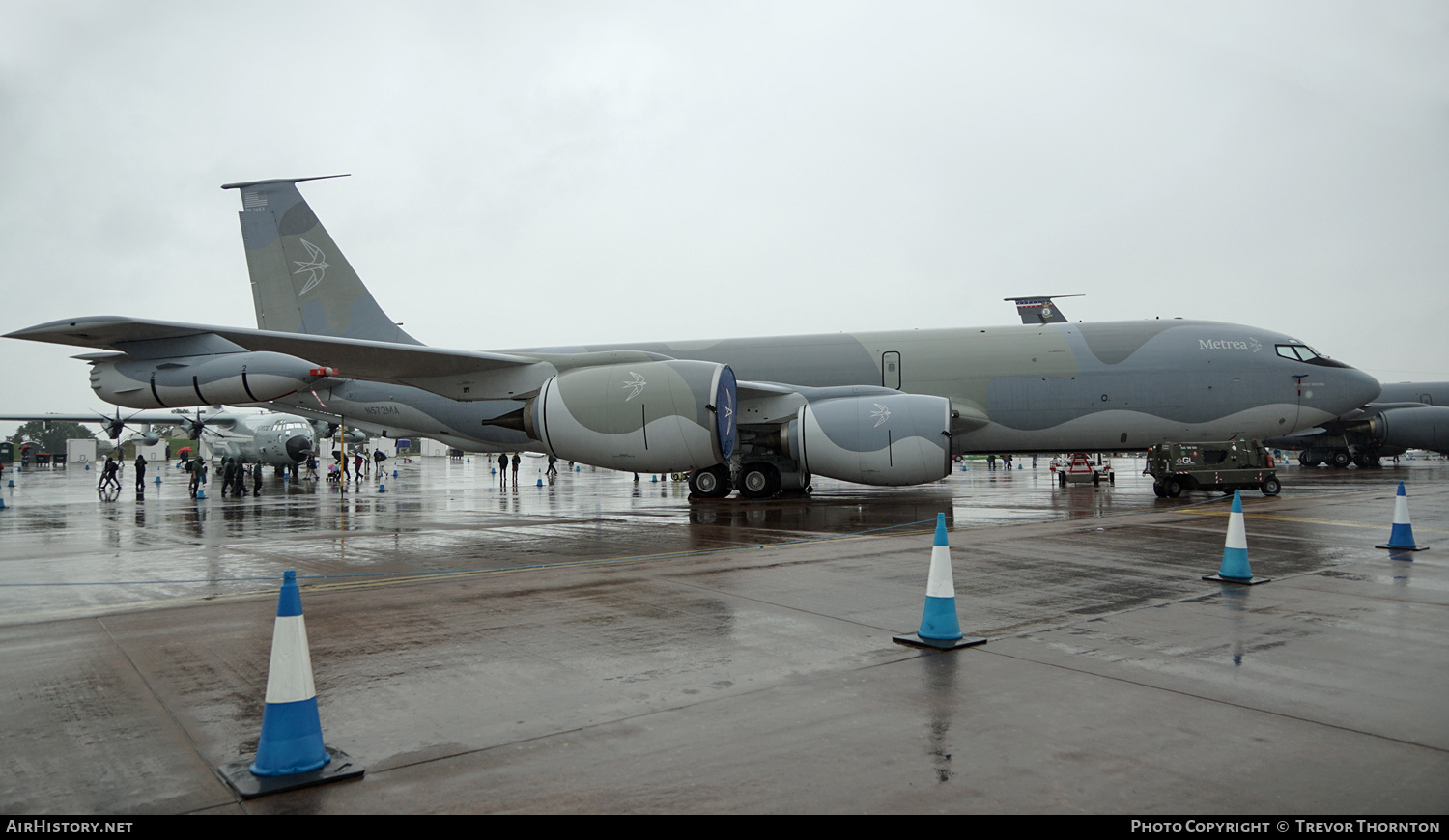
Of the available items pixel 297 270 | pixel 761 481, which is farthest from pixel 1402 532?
pixel 297 270

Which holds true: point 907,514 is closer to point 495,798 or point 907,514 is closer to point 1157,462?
point 1157,462

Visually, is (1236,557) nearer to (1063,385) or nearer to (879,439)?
(879,439)

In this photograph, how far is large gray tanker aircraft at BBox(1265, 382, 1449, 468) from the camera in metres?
28.9

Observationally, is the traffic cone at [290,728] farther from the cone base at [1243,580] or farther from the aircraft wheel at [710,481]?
the aircraft wheel at [710,481]

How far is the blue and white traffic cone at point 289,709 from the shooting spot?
3.03 metres

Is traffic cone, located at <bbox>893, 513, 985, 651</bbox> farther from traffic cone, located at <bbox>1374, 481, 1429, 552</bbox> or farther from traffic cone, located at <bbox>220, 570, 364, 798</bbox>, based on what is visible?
traffic cone, located at <bbox>1374, 481, 1429, 552</bbox>

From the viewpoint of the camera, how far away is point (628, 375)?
1223cm

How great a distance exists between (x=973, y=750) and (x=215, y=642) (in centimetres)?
467

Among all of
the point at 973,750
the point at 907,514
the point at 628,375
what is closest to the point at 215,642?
the point at 973,750

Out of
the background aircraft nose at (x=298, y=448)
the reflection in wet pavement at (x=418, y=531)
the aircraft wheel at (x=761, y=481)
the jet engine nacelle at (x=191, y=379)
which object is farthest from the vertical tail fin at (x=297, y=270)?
the background aircraft nose at (x=298, y=448)

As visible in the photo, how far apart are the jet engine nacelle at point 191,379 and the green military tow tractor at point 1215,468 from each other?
1510 centimetres

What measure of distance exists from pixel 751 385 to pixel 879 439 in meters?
2.71

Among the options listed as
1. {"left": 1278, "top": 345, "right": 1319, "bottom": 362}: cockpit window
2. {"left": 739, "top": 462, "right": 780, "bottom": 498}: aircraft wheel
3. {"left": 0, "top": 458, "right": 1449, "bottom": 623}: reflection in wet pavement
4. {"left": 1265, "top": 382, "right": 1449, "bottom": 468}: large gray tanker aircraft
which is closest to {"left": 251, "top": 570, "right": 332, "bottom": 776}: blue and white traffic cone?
{"left": 0, "top": 458, "right": 1449, "bottom": 623}: reflection in wet pavement

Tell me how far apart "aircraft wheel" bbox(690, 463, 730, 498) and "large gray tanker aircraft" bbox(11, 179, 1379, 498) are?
0.11ft
